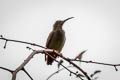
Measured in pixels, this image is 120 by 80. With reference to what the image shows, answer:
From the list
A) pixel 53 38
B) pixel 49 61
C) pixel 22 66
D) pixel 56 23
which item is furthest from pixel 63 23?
pixel 22 66

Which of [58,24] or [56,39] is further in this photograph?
[58,24]

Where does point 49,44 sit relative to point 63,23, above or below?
below

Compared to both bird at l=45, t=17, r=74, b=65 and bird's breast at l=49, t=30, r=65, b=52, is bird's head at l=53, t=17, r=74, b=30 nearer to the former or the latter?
bird at l=45, t=17, r=74, b=65

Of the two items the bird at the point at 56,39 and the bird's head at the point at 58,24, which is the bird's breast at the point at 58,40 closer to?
the bird at the point at 56,39

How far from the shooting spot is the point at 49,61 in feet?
22.2

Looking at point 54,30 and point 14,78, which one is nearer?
point 14,78

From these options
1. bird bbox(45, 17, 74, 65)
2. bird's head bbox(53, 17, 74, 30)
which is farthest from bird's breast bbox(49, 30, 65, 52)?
bird's head bbox(53, 17, 74, 30)

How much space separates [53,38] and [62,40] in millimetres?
394

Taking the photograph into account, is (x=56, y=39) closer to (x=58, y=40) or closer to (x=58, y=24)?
(x=58, y=40)

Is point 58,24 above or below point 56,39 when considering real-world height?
above

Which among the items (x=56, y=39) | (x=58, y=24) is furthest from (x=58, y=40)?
(x=58, y=24)

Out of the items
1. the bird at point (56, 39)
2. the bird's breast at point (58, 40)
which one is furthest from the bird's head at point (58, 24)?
the bird's breast at point (58, 40)

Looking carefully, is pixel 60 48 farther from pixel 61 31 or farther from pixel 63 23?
pixel 63 23

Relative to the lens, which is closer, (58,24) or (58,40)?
(58,40)
